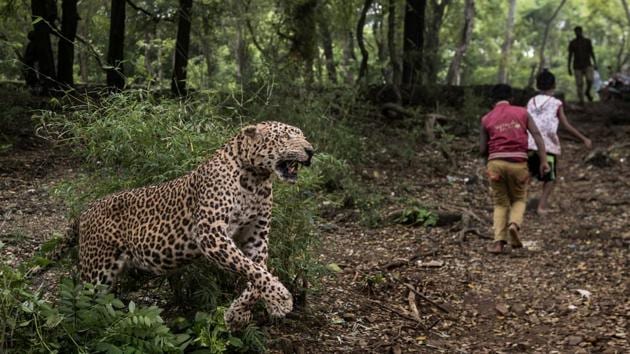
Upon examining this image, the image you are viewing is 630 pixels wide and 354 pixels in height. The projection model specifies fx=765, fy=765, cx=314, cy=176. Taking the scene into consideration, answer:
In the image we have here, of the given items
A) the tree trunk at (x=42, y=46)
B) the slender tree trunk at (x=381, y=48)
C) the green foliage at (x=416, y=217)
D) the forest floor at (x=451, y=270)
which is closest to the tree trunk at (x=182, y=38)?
the tree trunk at (x=42, y=46)

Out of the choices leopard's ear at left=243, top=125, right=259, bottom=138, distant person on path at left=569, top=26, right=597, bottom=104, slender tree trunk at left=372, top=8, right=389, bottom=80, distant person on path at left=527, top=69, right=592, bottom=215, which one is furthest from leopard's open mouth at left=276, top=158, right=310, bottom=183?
distant person on path at left=569, top=26, right=597, bottom=104

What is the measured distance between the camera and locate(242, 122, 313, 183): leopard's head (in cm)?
470

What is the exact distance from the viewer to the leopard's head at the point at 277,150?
15.4ft

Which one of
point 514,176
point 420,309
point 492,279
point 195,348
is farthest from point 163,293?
point 514,176

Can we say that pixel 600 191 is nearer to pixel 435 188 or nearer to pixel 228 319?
pixel 435 188

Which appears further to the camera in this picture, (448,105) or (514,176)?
(448,105)

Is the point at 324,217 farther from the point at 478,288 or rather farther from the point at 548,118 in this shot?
the point at 548,118

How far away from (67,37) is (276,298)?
42.1 feet

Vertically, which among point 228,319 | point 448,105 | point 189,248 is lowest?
point 228,319

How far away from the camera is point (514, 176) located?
8.51 meters

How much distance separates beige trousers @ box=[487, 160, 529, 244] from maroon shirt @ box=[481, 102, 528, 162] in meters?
0.09

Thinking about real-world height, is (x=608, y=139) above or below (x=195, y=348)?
above

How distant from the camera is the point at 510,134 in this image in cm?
848

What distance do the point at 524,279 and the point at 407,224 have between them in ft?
7.96
